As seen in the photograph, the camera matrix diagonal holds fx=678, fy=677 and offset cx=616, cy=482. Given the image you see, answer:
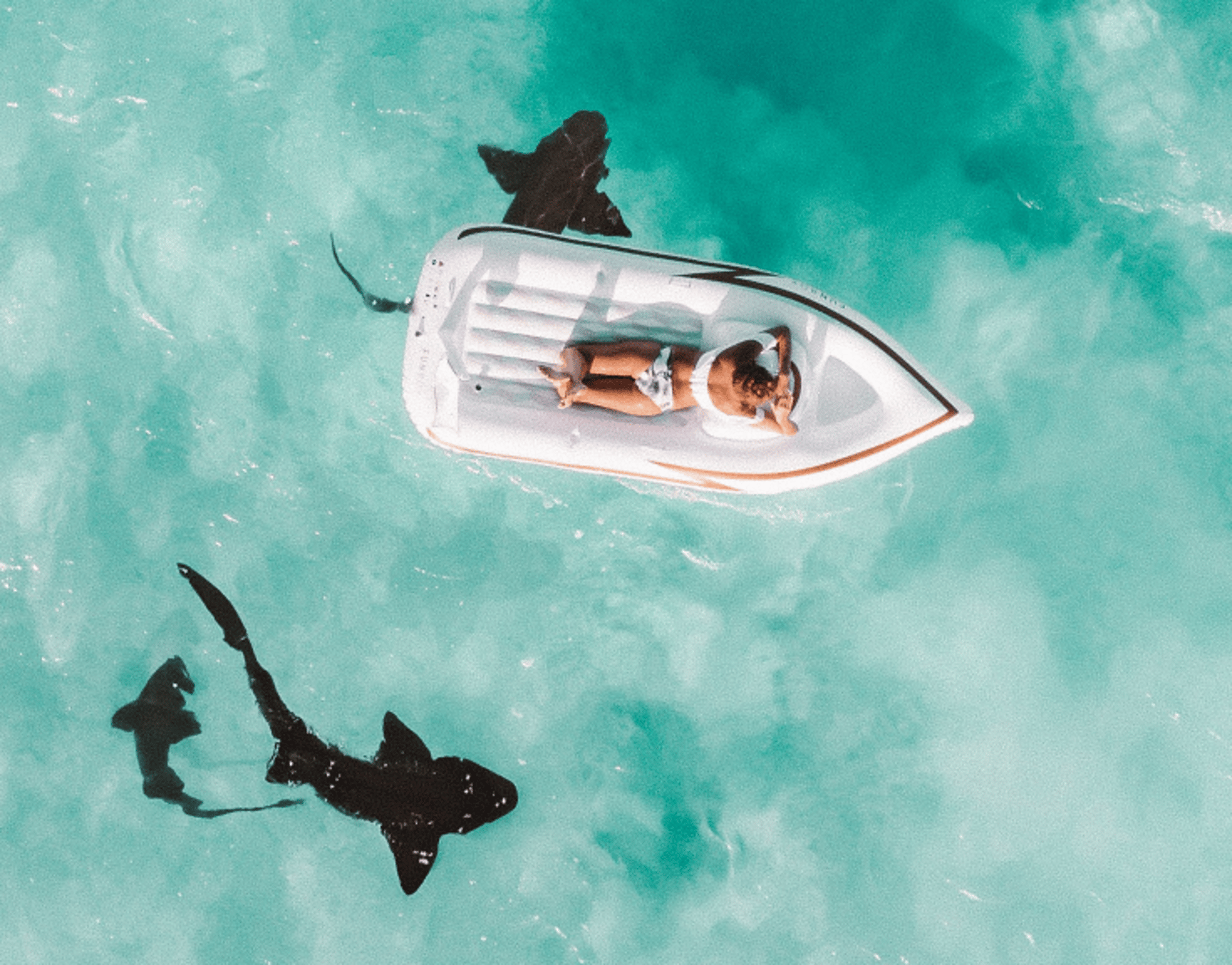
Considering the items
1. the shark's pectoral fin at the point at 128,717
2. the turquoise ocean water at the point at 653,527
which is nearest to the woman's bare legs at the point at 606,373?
the turquoise ocean water at the point at 653,527

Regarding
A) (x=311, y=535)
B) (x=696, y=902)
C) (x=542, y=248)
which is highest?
(x=542, y=248)

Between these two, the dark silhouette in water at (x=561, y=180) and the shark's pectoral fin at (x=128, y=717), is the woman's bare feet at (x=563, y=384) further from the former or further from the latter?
the shark's pectoral fin at (x=128, y=717)

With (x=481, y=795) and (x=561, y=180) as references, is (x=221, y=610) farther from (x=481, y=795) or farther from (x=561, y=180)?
(x=561, y=180)

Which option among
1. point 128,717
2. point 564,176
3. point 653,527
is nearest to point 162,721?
point 128,717

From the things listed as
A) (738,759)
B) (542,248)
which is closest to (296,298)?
(542,248)

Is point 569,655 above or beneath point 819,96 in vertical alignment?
beneath

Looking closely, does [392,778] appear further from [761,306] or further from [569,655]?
[761,306]
